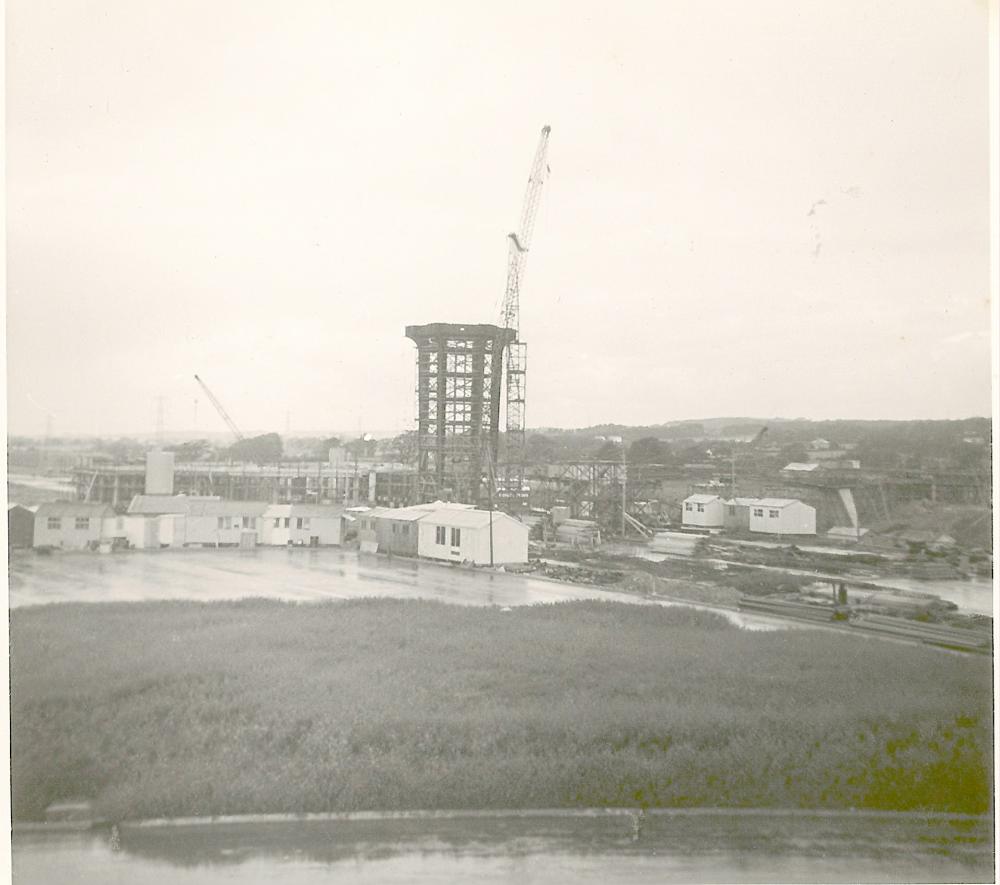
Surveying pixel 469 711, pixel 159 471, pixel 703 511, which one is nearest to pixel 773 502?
pixel 703 511

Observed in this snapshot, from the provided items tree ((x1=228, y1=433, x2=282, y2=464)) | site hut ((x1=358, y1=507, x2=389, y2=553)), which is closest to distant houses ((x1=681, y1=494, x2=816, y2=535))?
site hut ((x1=358, y1=507, x2=389, y2=553))

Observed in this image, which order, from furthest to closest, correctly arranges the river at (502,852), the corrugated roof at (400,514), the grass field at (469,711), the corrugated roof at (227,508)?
the corrugated roof at (400,514), the corrugated roof at (227,508), the grass field at (469,711), the river at (502,852)

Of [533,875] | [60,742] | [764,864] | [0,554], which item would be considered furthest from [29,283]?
[764,864]

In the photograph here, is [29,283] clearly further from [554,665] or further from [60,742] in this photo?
[554,665]

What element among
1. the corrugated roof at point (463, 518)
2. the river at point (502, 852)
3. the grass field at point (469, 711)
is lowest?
the river at point (502, 852)

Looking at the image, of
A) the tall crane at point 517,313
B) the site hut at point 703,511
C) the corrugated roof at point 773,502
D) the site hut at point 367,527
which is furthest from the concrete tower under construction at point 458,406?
the corrugated roof at point 773,502

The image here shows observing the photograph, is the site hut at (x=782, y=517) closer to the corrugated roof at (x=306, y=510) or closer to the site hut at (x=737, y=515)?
the site hut at (x=737, y=515)

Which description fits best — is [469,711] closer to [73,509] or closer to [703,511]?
[703,511]
